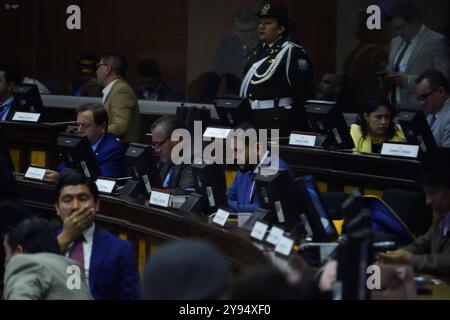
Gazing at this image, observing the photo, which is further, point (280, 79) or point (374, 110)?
point (280, 79)

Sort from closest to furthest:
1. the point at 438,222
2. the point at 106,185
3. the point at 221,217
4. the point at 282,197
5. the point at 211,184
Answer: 1. the point at 282,197
2. the point at 438,222
3. the point at 221,217
4. the point at 211,184
5. the point at 106,185

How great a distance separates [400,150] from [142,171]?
154 centimetres

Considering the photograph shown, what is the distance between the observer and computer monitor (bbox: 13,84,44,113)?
909 cm

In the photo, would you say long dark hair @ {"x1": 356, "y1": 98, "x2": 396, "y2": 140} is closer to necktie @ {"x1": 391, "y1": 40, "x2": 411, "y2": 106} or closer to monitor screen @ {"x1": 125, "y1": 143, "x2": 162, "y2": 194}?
necktie @ {"x1": 391, "y1": 40, "x2": 411, "y2": 106}

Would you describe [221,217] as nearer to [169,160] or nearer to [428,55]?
[169,160]

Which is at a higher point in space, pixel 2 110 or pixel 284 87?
pixel 284 87

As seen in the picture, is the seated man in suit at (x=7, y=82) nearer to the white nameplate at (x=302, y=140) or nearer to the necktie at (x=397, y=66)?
the white nameplate at (x=302, y=140)

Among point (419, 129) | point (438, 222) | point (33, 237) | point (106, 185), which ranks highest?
point (419, 129)

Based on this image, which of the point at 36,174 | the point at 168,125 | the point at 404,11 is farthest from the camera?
the point at 404,11

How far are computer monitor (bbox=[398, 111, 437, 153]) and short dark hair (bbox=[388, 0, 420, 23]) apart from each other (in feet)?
7.03

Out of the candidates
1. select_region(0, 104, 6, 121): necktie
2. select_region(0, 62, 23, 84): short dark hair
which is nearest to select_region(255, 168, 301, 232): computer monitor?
select_region(0, 104, 6, 121): necktie

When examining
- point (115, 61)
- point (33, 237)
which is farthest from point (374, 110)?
point (33, 237)

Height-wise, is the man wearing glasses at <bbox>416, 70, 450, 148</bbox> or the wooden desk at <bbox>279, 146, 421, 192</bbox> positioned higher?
the man wearing glasses at <bbox>416, 70, 450, 148</bbox>

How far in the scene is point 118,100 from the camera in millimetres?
9156
